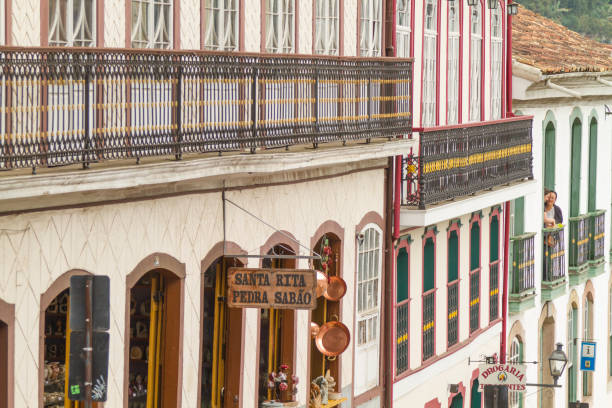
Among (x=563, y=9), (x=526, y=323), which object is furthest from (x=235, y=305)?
(x=563, y=9)

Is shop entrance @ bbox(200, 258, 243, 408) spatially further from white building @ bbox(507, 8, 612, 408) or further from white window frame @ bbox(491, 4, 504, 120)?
white building @ bbox(507, 8, 612, 408)

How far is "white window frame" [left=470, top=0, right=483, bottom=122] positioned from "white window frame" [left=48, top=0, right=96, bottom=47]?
13.7 meters

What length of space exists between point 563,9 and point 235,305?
225 feet

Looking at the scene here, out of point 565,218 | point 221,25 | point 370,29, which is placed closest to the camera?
point 221,25

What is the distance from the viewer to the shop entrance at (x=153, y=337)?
19594 millimetres

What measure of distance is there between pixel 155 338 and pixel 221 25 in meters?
3.43

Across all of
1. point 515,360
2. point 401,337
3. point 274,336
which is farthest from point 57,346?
point 515,360

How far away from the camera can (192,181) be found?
19.6 meters

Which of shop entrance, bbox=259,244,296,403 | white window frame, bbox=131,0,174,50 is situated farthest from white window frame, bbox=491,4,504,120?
white window frame, bbox=131,0,174,50

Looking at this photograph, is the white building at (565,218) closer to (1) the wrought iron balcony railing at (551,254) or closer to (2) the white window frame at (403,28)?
(1) the wrought iron balcony railing at (551,254)

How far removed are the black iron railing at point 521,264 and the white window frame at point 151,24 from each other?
15350 mm

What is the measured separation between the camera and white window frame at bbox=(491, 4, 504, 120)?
106 ft

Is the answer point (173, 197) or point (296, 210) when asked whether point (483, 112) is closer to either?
point (296, 210)

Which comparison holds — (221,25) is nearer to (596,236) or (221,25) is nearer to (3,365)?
(3,365)
